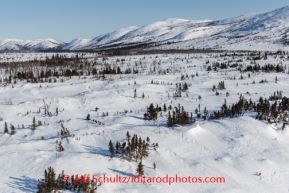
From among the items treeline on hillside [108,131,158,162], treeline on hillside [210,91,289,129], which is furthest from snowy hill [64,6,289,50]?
treeline on hillside [108,131,158,162]

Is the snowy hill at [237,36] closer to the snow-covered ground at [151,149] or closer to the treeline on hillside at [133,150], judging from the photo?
the snow-covered ground at [151,149]

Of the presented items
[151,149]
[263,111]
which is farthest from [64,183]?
[263,111]

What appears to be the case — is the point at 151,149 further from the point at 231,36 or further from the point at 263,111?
the point at 231,36

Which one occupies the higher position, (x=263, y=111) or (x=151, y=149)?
(x=263, y=111)

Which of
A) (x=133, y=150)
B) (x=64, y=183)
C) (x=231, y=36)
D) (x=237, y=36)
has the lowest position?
(x=64, y=183)

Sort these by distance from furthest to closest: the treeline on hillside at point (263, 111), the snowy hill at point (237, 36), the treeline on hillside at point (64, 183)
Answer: the snowy hill at point (237, 36) < the treeline on hillside at point (263, 111) < the treeline on hillside at point (64, 183)

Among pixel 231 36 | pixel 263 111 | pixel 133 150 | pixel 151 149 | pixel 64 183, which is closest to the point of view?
pixel 64 183

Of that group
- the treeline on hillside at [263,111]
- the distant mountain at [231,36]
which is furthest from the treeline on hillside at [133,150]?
the distant mountain at [231,36]

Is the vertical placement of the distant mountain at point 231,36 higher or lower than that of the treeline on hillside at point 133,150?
higher

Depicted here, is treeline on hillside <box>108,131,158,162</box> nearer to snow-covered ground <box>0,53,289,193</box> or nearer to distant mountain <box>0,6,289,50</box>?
snow-covered ground <box>0,53,289,193</box>

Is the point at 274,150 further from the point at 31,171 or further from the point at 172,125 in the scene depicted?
the point at 31,171

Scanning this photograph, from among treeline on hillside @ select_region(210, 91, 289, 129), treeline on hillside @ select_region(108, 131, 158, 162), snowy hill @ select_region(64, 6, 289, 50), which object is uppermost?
snowy hill @ select_region(64, 6, 289, 50)

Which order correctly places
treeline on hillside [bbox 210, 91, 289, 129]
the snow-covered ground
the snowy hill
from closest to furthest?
the snow-covered ground, treeline on hillside [bbox 210, 91, 289, 129], the snowy hill
